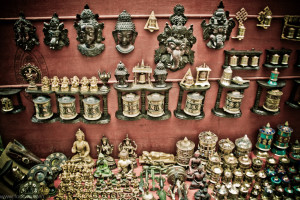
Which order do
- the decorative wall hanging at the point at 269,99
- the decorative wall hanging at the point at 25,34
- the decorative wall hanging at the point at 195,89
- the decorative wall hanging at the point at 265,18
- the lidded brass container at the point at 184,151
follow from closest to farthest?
1. the decorative wall hanging at the point at 25,34
2. the decorative wall hanging at the point at 265,18
3. the decorative wall hanging at the point at 195,89
4. the decorative wall hanging at the point at 269,99
5. the lidded brass container at the point at 184,151

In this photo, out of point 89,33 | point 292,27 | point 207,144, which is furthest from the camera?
point 207,144

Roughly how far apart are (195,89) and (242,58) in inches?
33.5

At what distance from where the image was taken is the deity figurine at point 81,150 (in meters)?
3.60

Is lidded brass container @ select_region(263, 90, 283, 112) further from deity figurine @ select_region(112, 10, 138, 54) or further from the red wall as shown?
deity figurine @ select_region(112, 10, 138, 54)

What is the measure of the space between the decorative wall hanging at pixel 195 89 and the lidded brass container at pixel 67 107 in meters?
1.58

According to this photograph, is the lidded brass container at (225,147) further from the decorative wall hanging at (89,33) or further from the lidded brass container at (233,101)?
the decorative wall hanging at (89,33)

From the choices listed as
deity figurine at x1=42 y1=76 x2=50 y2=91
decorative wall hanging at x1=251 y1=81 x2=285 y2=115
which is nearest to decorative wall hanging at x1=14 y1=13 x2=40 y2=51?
deity figurine at x1=42 y1=76 x2=50 y2=91

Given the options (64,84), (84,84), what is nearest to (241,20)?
(84,84)

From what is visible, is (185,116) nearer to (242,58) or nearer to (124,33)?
(242,58)

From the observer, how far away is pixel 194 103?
3256mm

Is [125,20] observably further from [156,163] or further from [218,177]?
[218,177]

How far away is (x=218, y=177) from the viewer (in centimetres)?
343

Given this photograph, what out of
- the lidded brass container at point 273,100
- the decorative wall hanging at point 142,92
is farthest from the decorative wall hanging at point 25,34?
the lidded brass container at point 273,100

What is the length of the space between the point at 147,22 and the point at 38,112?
2018mm
